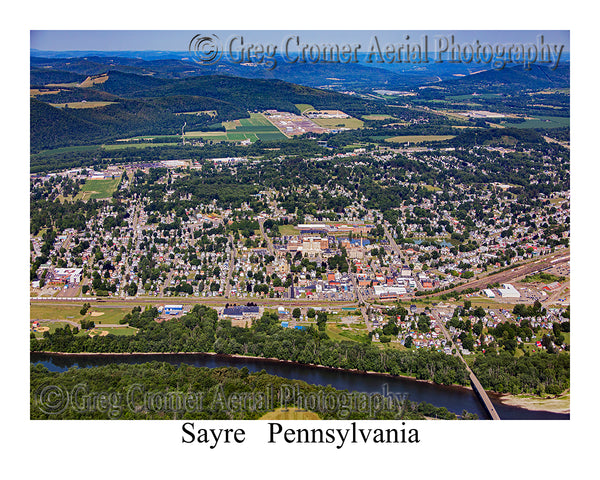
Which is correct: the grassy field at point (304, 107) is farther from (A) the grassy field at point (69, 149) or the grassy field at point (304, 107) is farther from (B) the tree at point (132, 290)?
(B) the tree at point (132, 290)

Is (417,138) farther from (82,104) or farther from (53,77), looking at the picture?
(53,77)

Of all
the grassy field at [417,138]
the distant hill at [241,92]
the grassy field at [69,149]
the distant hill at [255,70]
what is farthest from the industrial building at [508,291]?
the distant hill at [255,70]

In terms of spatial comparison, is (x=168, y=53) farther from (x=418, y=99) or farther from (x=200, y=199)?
(x=200, y=199)

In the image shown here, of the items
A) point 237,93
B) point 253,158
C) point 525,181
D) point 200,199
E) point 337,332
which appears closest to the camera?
point 337,332

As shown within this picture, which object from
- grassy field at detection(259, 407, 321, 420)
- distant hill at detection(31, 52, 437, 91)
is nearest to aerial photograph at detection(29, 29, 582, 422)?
grassy field at detection(259, 407, 321, 420)

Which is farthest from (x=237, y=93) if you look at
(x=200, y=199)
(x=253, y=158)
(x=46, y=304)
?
(x=46, y=304)

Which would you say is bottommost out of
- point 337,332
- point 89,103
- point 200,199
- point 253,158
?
point 337,332
